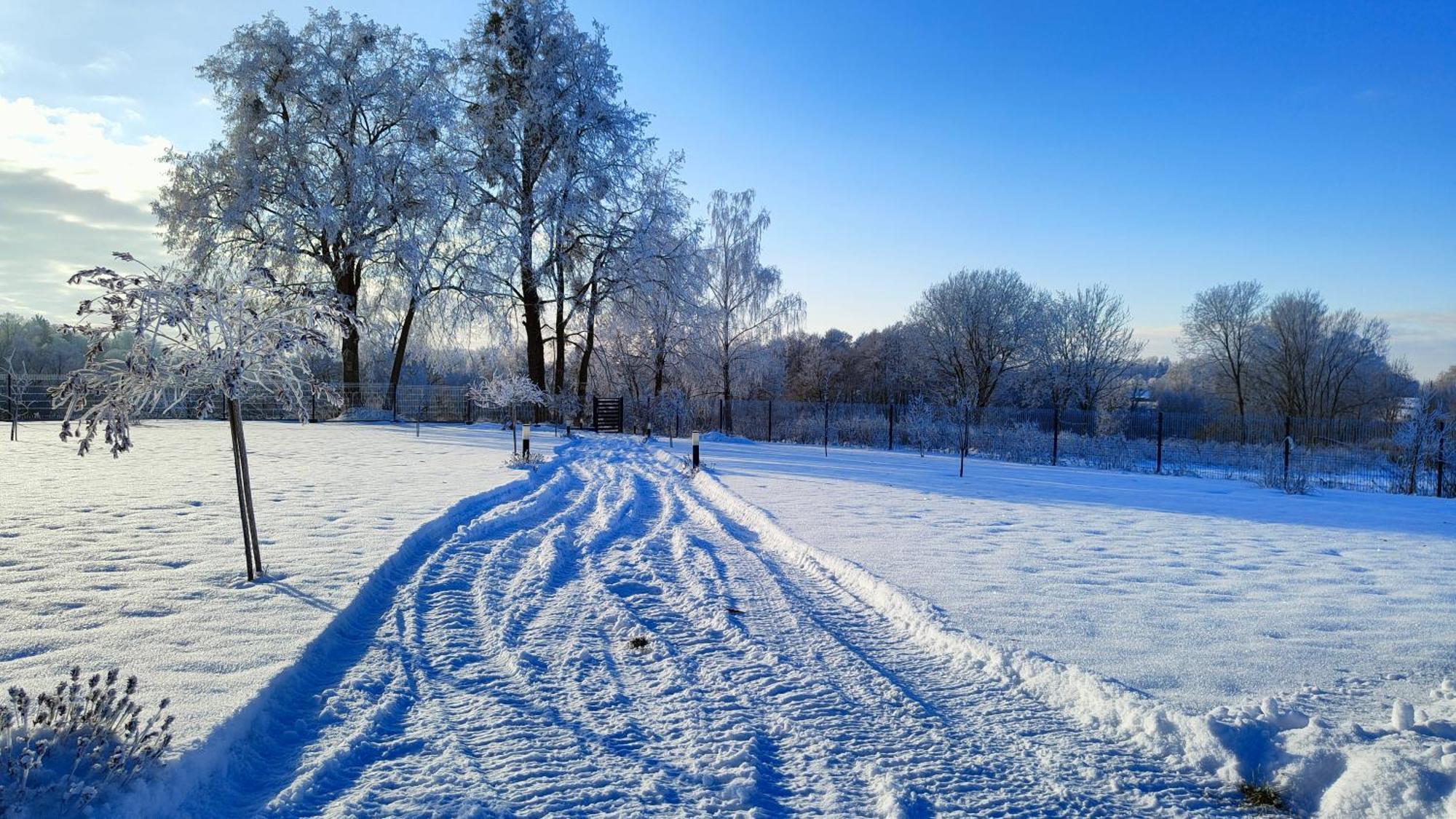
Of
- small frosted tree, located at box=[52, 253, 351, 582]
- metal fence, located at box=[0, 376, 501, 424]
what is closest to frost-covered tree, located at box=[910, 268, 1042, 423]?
metal fence, located at box=[0, 376, 501, 424]

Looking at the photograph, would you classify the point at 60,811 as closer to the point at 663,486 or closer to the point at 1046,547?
the point at 1046,547

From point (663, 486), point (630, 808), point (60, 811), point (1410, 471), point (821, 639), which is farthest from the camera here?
point (1410, 471)

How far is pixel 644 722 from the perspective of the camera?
3660 mm

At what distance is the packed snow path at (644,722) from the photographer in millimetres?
3004

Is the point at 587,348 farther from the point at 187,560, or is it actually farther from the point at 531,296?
the point at 187,560

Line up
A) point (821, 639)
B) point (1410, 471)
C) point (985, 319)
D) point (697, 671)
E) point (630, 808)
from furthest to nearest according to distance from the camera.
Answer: point (985, 319)
point (1410, 471)
point (821, 639)
point (697, 671)
point (630, 808)

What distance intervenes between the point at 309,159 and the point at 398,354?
771 cm

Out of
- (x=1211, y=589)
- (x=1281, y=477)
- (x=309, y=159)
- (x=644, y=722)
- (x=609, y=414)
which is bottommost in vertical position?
(x=644, y=722)

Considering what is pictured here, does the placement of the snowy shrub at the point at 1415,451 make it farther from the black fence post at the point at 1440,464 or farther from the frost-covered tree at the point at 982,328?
the frost-covered tree at the point at 982,328

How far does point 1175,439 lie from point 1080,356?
61.0 feet

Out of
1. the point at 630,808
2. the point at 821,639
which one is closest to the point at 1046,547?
the point at 821,639

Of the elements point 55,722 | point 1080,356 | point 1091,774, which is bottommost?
point 1091,774

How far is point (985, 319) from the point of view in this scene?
1865 inches

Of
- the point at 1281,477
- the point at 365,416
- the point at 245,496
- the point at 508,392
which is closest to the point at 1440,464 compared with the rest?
the point at 1281,477
